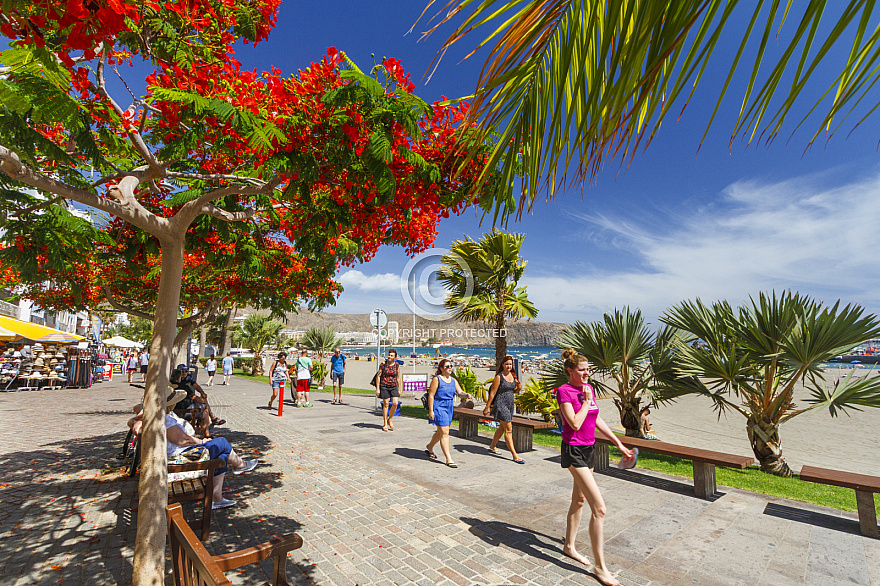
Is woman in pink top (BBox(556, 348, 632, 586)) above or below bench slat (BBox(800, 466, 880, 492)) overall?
above

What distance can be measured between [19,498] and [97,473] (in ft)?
3.61

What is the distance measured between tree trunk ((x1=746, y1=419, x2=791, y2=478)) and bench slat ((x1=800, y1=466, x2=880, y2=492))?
2.64 m

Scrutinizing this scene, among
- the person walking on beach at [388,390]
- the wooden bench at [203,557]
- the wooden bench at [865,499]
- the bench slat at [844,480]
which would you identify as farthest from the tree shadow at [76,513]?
the wooden bench at [865,499]

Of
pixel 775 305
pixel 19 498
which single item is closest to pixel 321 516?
pixel 19 498

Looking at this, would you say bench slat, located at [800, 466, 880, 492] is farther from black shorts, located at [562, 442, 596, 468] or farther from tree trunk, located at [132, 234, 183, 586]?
tree trunk, located at [132, 234, 183, 586]

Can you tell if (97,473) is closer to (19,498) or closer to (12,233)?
(19,498)

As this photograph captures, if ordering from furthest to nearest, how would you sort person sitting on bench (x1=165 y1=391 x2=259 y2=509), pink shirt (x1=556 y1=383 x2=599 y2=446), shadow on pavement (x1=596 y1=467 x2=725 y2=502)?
shadow on pavement (x1=596 y1=467 x2=725 y2=502)
person sitting on bench (x1=165 y1=391 x2=259 y2=509)
pink shirt (x1=556 y1=383 x2=599 y2=446)

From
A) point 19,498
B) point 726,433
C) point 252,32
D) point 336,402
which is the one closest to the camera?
point 252,32

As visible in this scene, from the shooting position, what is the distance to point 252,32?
14.8 feet

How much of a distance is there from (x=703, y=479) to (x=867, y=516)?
153 centimetres

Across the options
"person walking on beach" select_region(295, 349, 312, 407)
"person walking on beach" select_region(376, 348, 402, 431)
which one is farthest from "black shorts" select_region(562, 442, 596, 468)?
"person walking on beach" select_region(295, 349, 312, 407)

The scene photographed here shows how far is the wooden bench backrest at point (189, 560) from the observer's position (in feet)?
6.14

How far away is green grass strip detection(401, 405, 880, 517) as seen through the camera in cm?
568

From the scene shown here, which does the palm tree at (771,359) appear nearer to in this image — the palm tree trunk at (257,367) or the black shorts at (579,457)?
the black shorts at (579,457)
